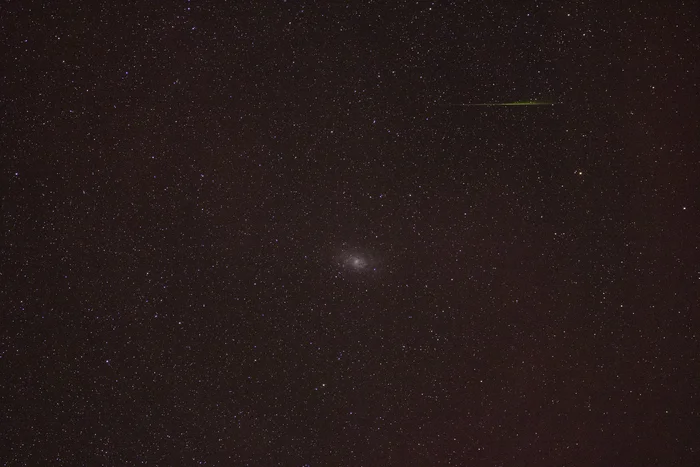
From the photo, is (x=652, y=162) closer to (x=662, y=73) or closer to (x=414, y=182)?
(x=662, y=73)

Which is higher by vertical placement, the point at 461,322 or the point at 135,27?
the point at 135,27

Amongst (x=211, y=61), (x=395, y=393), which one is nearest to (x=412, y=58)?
(x=211, y=61)

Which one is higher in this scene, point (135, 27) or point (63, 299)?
point (135, 27)

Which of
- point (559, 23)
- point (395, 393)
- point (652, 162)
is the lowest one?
point (395, 393)

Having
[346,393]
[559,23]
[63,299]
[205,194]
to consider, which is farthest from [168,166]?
[559,23]

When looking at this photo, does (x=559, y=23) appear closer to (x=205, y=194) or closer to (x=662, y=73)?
(x=662, y=73)
